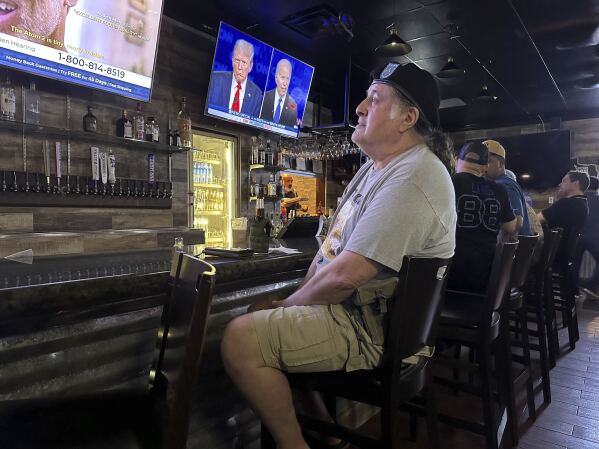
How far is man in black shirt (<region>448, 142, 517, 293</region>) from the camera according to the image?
211 cm

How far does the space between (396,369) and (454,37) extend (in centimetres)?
418

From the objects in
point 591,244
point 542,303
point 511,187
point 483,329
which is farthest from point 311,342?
point 591,244

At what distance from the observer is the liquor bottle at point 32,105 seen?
3080 mm

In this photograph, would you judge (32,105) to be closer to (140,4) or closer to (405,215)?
(140,4)

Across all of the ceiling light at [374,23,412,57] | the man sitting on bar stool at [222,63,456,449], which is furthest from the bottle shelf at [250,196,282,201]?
the man sitting on bar stool at [222,63,456,449]

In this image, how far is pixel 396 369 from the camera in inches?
43.1

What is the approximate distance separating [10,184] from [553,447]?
355 cm

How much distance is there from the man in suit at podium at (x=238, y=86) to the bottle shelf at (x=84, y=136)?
25.1 inches

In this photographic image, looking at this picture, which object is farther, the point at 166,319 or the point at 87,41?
the point at 87,41

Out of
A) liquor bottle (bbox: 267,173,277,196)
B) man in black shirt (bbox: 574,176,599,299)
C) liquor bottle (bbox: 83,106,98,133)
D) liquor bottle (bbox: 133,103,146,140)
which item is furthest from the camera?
man in black shirt (bbox: 574,176,599,299)

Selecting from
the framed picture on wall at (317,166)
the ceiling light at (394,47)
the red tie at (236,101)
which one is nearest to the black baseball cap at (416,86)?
the ceiling light at (394,47)

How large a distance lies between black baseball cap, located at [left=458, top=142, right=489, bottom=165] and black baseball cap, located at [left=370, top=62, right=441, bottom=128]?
1.17 meters

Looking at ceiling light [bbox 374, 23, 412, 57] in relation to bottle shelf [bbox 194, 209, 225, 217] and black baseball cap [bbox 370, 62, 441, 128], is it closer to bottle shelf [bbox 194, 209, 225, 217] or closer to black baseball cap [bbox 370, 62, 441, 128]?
black baseball cap [bbox 370, 62, 441, 128]

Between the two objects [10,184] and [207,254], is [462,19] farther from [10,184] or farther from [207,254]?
[10,184]
